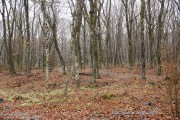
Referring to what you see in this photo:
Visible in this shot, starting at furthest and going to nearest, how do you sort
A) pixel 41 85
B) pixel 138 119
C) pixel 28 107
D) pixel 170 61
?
pixel 41 85, pixel 28 107, pixel 138 119, pixel 170 61

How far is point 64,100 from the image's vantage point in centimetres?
1523

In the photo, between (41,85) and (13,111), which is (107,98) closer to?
(13,111)

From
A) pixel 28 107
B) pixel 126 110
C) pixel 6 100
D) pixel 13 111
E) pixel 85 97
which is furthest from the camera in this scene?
pixel 6 100

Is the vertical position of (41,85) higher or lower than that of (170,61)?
lower

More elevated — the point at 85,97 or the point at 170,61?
the point at 170,61

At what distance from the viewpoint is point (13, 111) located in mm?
13422

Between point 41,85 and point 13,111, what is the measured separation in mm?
9168

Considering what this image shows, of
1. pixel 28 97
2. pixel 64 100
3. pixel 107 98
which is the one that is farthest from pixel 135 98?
pixel 28 97

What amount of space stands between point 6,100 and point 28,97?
4.18ft

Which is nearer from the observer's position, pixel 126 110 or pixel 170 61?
pixel 170 61

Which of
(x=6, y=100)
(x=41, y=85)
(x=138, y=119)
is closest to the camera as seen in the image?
(x=138, y=119)

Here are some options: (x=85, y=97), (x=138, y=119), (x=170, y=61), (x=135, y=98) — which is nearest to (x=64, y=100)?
(x=85, y=97)

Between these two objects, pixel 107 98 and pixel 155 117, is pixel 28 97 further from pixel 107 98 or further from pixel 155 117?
pixel 155 117

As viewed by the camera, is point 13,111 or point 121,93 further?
point 121,93
